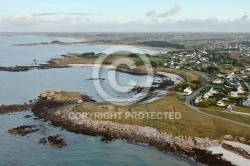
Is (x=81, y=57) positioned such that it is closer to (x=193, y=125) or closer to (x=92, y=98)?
(x=92, y=98)

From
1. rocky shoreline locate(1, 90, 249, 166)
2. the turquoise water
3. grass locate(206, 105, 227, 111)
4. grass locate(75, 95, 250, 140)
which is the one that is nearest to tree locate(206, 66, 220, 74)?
grass locate(206, 105, 227, 111)

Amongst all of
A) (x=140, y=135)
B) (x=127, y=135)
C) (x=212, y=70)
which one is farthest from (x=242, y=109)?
(x=212, y=70)

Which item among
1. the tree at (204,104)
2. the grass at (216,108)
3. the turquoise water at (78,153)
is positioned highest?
the tree at (204,104)

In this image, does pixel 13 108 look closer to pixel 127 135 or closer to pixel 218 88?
pixel 127 135

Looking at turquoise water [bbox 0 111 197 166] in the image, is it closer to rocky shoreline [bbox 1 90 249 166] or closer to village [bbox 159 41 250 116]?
rocky shoreline [bbox 1 90 249 166]

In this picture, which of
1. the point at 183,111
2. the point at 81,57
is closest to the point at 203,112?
the point at 183,111

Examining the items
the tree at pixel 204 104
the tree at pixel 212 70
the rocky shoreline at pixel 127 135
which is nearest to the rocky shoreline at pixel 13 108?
the rocky shoreline at pixel 127 135

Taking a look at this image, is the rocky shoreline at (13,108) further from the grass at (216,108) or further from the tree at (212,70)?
the tree at (212,70)
